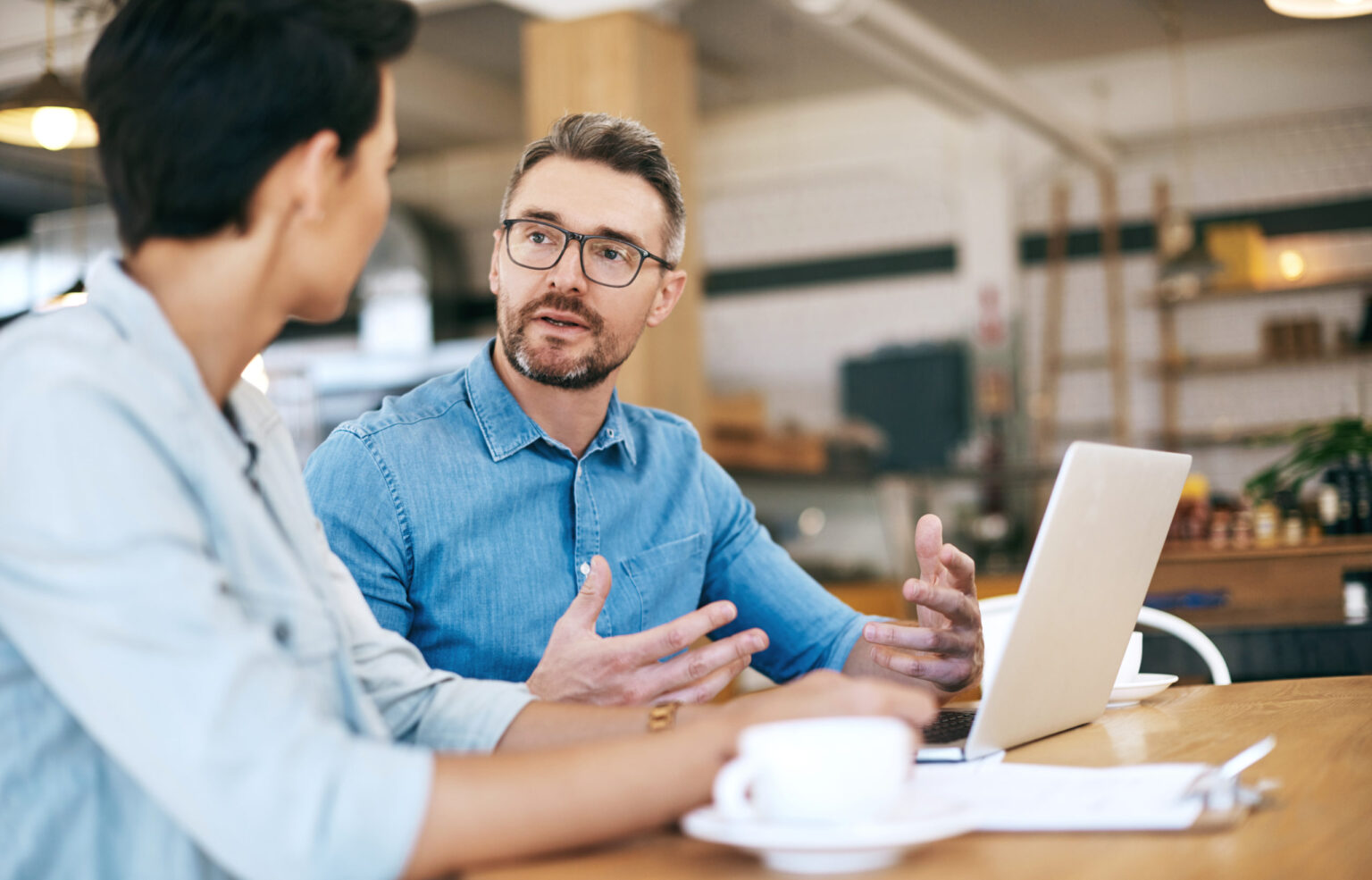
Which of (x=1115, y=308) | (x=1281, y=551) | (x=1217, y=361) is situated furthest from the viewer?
(x=1115, y=308)

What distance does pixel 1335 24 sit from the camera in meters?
7.79

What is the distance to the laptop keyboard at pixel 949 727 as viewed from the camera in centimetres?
125

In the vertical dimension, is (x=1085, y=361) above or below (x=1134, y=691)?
above

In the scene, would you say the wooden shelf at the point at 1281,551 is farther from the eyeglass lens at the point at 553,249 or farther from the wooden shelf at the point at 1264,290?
the wooden shelf at the point at 1264,290

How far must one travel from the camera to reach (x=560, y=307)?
68.1 inches

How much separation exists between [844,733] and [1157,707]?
2.84 feet

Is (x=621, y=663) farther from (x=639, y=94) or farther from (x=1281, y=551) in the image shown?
(x=639, y=94)

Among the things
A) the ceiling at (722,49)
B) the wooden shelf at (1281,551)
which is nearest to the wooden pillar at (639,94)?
the ceiling at (722,49)

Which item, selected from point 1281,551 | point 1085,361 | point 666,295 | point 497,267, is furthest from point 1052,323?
point 497,267

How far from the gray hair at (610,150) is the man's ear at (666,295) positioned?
0.05m

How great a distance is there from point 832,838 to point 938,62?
6212mm

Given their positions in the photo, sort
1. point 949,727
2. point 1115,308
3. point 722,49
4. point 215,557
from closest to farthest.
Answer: point 215,557, point 949,727, point 722,49, point 1115,308

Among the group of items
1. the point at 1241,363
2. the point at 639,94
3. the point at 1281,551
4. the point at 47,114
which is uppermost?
the point at 639,94

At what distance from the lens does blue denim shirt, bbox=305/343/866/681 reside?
5.04ft
